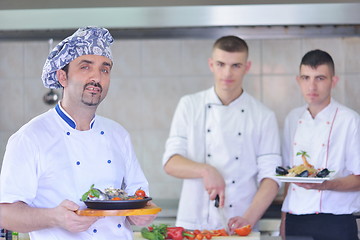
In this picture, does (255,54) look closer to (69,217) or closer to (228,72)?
(228,72)

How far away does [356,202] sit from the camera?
3275mm

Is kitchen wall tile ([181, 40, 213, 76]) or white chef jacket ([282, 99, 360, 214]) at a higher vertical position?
kitchen wall tile ([181, 40, 213, 76])

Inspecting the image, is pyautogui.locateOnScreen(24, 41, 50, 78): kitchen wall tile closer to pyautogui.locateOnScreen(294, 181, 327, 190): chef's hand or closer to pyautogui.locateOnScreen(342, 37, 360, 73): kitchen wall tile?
pyautogui.locateOnScreen(342, 37, 360, 73): kitchen wall tile

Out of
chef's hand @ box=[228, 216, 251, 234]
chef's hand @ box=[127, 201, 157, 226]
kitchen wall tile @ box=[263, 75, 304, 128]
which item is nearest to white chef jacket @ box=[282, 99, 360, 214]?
chef's hand @ box=[228, 216, 251, 234]

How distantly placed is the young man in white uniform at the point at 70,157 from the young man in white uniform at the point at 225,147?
106cm

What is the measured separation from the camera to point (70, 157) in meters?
2.29

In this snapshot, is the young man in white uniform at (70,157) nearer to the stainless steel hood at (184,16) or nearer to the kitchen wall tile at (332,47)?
the stainless steel hood at (184,16)

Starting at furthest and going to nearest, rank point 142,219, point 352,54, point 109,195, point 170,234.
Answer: point 352,54 → point 170,234 → point 142,219 → point 109,195

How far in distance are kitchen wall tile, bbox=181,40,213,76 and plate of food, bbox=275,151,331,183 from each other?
46.4 inches

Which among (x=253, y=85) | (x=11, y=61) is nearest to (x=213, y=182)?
(x=253, y=85)

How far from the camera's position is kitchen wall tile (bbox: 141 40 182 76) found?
426cm

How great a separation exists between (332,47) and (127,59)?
127cm

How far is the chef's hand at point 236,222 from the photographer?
10.5ft

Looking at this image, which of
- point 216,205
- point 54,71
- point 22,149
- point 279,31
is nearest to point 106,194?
point 22,149
